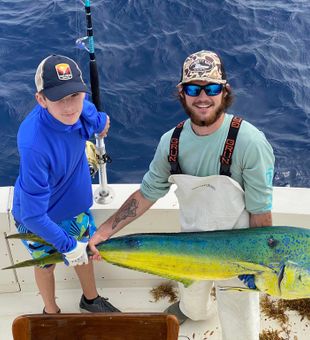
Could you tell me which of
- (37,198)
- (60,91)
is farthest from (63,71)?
(37,198)

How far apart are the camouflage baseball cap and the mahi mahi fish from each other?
2.29ft

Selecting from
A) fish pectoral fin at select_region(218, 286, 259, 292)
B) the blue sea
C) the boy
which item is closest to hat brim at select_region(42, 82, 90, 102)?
the boy

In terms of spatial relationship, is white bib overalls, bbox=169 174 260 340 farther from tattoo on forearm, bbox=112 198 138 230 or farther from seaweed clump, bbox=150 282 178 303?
seaweed clump, bbox=150 282 178 303

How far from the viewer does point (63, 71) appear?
230 cm

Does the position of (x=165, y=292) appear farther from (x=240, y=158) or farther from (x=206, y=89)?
(x=206, y=89)

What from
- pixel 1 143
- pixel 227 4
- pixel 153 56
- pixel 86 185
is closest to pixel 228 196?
pixel 86 185

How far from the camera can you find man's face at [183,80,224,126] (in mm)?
2150

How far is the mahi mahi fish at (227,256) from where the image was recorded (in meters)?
2.11

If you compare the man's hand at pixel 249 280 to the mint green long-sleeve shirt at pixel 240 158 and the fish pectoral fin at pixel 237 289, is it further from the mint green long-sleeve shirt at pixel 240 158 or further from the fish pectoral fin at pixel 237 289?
the mint green long-sleeve shirt at pixel 240 158

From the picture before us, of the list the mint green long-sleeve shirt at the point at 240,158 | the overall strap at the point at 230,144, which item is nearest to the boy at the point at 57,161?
the mint green long-sleeve shirt at the point at 240,158

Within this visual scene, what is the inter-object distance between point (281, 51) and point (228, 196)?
5.30 meters

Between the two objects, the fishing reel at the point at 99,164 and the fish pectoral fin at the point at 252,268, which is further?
the fishing reel at the point at 99,164

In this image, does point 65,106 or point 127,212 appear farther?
point 127,212

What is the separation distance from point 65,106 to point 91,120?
0.34 metres
